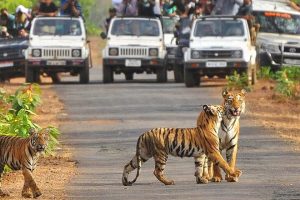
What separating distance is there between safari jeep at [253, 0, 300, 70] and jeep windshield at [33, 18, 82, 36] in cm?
515

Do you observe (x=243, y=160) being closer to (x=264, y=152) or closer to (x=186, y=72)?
(x=264, y=152)

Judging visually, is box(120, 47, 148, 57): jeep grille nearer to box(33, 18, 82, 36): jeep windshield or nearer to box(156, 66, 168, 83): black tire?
box(156, 66, 168, 83): black tire

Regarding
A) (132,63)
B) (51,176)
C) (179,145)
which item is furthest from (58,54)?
(179,145)

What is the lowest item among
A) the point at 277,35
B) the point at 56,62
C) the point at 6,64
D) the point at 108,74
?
the point at 108,74

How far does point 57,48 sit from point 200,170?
22701mm

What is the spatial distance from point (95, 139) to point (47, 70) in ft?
53.4

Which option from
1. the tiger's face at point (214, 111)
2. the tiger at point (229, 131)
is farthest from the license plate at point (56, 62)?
the tiger's face at point (214, 111)

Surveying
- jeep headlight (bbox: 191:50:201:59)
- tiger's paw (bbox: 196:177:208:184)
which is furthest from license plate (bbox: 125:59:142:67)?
tiger's paw (bbox: 196:177:208:184)

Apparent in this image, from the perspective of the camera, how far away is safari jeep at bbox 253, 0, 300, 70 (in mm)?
38875

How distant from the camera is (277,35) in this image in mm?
40000

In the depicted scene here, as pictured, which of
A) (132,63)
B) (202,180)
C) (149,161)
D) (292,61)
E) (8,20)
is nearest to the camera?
(202,180)

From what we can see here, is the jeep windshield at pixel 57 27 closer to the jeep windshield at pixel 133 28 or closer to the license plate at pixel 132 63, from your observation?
the jeep windshield at pixel 133 28

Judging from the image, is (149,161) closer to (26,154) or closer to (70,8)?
(26,154)

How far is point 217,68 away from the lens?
117 feet
